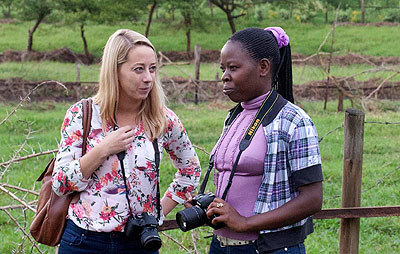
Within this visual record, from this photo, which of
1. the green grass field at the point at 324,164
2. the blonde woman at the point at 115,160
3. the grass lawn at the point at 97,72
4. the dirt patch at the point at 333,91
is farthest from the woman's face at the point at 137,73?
the grass lawn at the point at 97,72

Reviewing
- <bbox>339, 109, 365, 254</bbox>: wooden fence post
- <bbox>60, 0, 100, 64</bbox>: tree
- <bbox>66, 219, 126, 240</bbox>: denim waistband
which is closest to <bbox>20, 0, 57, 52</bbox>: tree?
<bbox>60, 0, 100, 64</bbox>: tree

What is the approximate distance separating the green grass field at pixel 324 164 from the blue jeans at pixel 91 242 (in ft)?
3.37

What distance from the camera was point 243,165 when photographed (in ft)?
7.41

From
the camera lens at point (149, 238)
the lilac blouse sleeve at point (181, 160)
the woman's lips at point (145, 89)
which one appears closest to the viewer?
the camera lens at point (149, 238)

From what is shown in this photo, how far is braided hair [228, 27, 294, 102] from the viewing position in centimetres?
233

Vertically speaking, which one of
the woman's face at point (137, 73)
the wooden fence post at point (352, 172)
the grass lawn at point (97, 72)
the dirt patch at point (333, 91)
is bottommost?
the grass lawn at point (97, 72)

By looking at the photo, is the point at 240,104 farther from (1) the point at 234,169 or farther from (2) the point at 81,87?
(2) the point at 81,87

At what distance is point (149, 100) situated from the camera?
105 inches

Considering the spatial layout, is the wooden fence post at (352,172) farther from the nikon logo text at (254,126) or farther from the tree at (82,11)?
the tree at (82,11)

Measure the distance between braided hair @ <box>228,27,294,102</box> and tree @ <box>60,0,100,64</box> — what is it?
25.2 meters

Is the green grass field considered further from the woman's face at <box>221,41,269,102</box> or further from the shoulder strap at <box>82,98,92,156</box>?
the woman's face at <box>221,41,269,102</box>

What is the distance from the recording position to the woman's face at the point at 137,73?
254cm

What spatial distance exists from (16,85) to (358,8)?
28667 millimetres

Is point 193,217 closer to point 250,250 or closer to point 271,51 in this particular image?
point 250,250
